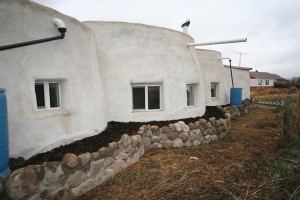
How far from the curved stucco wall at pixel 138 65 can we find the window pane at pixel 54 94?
1.93m

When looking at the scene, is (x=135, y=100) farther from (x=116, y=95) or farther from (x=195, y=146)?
(x=195, y=146)

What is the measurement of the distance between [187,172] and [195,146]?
84.8 inches

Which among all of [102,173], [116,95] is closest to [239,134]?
[116,95]

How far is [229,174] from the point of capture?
4.50 metres

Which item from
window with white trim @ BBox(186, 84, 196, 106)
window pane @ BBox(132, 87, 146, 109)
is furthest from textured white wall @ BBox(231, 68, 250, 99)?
window pane @ BBox(132, 87, 146, 109)

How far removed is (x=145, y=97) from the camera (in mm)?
6906

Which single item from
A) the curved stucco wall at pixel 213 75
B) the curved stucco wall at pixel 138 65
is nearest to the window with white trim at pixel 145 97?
the curved stucco wall at pixel 138 65

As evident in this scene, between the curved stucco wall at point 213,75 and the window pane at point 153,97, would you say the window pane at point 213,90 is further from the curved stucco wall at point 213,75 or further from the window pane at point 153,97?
the window pane at point 153,97

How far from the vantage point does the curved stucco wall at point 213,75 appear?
1247 centimetres

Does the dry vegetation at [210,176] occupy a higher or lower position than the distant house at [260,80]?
lower

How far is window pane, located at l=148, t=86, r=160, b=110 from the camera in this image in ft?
23.0

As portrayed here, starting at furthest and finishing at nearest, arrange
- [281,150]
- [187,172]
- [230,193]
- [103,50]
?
[103,50] < [281,150] < [187,172] < [230,193]

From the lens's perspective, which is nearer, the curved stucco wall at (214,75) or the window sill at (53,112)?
the window sill at (53,112)

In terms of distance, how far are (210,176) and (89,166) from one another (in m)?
2.59
